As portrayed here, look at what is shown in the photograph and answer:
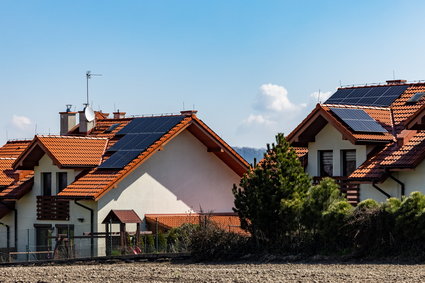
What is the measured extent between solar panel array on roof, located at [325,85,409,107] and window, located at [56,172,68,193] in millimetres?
11903

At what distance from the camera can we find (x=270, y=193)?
33.6 metres

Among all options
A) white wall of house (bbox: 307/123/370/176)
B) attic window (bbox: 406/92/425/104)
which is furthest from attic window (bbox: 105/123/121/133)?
attic window (bbox: 406/92/425/104)

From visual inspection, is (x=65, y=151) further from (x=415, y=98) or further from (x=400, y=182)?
(x=400, y=182)

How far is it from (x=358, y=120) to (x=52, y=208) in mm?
15101

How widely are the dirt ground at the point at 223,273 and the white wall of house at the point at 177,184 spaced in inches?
467

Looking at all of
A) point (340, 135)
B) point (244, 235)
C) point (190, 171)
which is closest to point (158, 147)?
point (190, 171)

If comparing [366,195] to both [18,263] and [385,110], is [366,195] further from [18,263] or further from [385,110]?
[18,263]

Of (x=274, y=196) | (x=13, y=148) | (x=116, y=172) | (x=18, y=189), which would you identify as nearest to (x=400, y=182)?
(x=274, y=196)

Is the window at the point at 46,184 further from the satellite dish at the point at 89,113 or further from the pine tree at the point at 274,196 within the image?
the pine tree at the point at 274,196

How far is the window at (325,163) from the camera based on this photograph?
39.8 metres

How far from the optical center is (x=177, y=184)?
4712 centimetres

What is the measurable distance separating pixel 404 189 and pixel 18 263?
44.7ft

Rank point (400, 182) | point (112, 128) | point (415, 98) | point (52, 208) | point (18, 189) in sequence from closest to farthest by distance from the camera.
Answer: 1. point (400, 182)
2. point (415, 98)
3. point (52, 208)
4. point (18, 189)
5. point (112, 128)

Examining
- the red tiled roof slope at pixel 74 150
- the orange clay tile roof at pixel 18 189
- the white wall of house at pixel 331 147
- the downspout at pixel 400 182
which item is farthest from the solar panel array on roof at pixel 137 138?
the downspout at pixel 400 182
